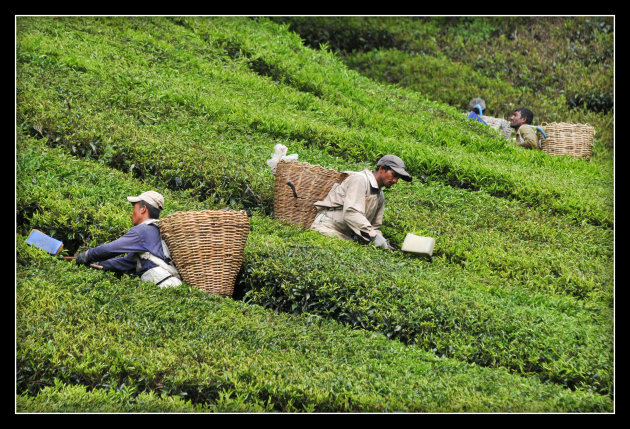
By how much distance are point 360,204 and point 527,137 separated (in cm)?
555

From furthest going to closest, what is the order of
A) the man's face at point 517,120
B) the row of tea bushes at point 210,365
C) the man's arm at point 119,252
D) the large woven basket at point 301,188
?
the man's face at point 517,120 → the large woven basket at point 301,188 → the man's arm at point 119,252 → the row of tea bushes at point 210,365

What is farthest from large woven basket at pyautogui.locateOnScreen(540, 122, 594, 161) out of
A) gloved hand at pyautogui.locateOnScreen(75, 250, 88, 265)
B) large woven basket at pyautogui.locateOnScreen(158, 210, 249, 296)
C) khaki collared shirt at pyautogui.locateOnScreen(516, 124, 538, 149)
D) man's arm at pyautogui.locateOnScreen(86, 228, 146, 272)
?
gloved hand at pyautogui.locateOnScreen(75, 250, 88, 265)

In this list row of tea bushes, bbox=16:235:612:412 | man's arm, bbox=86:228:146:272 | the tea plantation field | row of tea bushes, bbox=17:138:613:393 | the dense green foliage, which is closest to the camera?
row of tea bushes, bbox=16:235:612:412

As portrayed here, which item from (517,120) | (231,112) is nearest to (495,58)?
(517,120)

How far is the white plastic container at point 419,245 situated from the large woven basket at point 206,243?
1725mm

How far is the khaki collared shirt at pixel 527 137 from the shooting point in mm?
12117

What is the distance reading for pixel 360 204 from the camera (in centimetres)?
745

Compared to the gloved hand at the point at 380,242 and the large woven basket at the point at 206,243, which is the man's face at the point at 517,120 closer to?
the gloved hand at the point at 380,242

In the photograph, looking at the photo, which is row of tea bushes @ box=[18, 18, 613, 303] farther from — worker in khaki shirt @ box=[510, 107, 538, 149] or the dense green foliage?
the dense green foliage

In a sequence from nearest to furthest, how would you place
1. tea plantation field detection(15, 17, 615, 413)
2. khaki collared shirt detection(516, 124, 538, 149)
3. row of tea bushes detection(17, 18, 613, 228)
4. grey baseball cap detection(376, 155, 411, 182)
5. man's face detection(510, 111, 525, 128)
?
tea plantation field detection(15, 17, 615, 413) → grey baseball cap detection(376, 155, 411, 182) → row of tea bushes detection(17, 18, 613, 228) → khaki collared shirt detection(516, 124, 538, 149) → man's face detection(510, 111, 525, 128)

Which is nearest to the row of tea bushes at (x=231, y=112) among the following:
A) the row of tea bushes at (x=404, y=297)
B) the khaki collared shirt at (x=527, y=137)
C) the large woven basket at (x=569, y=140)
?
the khaki collared shirt at (x=527, y=137)

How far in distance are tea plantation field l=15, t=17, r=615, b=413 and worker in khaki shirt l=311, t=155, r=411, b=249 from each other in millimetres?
238

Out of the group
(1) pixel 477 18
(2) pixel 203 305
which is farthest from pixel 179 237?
(1) pixel 477 18

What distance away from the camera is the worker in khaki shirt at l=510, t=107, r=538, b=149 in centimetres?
1212
